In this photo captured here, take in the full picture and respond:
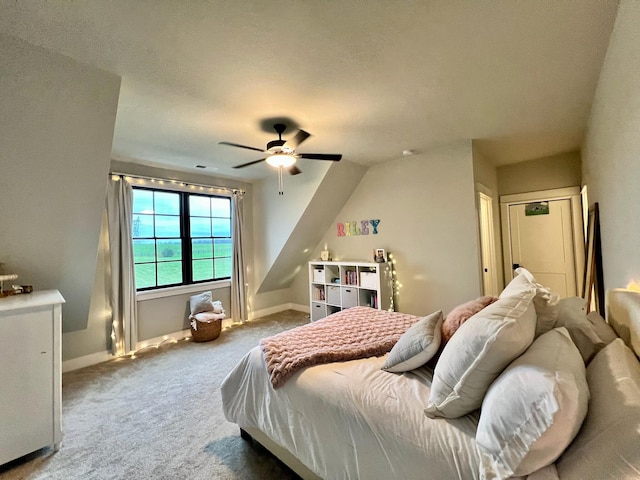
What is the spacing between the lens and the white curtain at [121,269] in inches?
137

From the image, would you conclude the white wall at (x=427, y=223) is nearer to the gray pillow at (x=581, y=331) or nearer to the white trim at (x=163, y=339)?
the gray pillow at (x=581, y=331)

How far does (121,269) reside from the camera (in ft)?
11.6

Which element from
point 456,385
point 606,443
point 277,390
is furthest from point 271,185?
point 606,443

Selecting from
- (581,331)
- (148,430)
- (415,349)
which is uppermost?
(581,331)

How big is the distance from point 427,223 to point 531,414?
10.4ft

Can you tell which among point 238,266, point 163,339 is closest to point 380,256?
point 238,266

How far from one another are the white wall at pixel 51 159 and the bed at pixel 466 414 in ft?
6.52

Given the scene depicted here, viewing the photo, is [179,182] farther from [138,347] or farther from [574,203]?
[574,203]

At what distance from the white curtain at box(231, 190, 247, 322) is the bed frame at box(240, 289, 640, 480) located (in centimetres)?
293

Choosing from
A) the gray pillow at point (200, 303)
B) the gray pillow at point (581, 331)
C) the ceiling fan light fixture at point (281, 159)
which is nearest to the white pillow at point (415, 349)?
the gray pillow at point (581, 331)

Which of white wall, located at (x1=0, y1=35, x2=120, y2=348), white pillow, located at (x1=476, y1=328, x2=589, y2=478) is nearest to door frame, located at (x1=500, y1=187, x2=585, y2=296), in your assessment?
white pillow, located at (x1=476, y1=328, x2=589, y2=478)

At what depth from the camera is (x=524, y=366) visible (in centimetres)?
99

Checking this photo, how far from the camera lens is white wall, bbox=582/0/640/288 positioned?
4.61ft

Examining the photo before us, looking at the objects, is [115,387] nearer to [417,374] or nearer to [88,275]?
[88,275]
